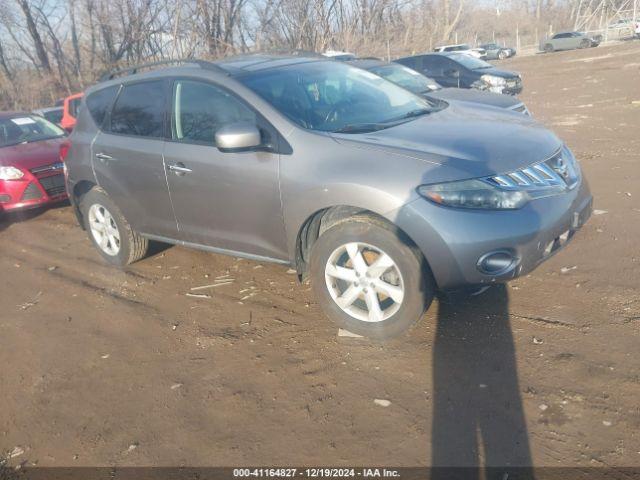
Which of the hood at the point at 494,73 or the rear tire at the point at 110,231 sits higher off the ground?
the hood at the point at 494,73

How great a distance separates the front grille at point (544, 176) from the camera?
3.01m

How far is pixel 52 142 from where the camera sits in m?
7.84

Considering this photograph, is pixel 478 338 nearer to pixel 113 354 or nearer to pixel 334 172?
pixel 334 172

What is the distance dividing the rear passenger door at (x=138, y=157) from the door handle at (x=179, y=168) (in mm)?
126

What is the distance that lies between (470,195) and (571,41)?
39405 mm

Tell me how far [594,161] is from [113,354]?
614 cm

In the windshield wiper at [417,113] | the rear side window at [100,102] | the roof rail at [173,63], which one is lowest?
the windshield wiper at [417,113]

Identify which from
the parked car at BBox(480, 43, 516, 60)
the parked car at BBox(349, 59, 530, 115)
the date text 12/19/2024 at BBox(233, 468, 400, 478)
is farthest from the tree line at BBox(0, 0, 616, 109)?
the date text 12/19/2024 at BBox(233, 468, 400, 478)

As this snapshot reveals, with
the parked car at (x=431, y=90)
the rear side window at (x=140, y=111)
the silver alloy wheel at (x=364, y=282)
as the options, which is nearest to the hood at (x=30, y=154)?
the rear side window at (x=140, y=111)

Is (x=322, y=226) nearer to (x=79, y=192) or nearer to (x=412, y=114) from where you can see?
(x=412, y=114)

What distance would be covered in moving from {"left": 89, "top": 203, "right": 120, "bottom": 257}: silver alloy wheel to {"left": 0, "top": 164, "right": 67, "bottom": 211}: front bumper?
8.12ft

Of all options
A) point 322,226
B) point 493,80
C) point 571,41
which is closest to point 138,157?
point 322,226

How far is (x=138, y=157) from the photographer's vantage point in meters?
4.27

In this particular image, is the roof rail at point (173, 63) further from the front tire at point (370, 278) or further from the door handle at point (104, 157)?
the front tire at point (370, 278)
